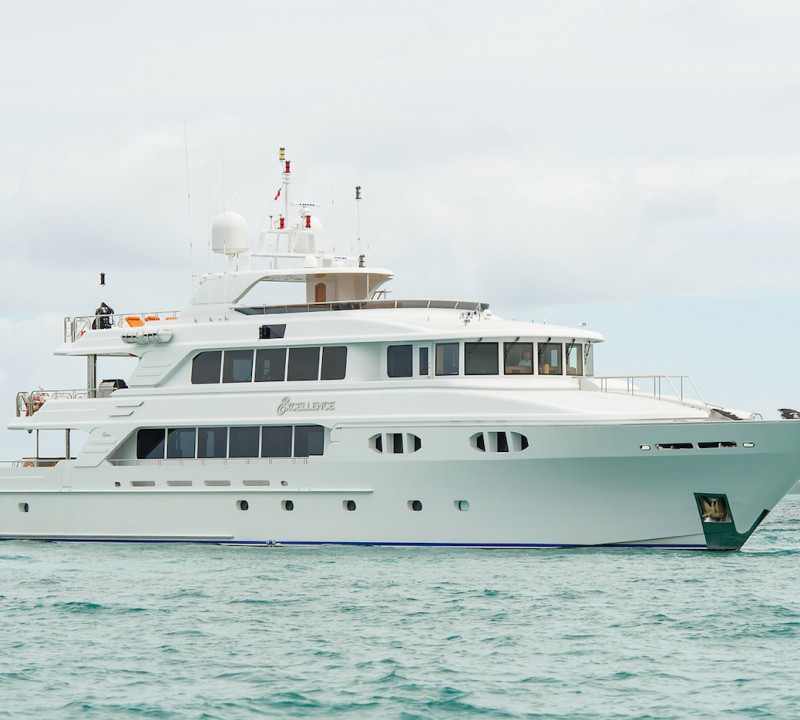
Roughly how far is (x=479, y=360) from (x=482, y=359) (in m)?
0.07

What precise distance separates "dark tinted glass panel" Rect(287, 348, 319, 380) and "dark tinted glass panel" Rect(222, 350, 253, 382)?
3.29ft

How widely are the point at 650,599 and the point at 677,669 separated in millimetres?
4098

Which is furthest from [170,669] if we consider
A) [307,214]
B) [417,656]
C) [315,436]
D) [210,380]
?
[307,214]

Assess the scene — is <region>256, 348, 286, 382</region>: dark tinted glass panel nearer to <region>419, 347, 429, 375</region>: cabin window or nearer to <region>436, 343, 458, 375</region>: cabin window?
<region>419, 347, 429, 375</region>: cabin window

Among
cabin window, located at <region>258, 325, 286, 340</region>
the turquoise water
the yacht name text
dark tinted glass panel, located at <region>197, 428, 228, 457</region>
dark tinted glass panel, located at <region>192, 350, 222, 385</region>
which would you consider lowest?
the turquoise water

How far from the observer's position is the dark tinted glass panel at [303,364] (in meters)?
26.8

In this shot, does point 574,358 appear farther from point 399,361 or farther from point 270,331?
point 270,331

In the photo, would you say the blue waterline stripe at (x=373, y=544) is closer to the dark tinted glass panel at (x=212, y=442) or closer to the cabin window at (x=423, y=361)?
the dark tinted glass panel at (x=212, y=442)

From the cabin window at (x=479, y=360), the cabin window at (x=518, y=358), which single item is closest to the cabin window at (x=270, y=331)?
the cabin window at (x=479, y=360)

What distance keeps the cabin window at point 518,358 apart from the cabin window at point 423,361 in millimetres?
1566

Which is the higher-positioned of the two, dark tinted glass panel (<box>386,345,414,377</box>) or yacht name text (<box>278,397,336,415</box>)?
dark tinted glass panel (<box>386,345,414,377</box>)

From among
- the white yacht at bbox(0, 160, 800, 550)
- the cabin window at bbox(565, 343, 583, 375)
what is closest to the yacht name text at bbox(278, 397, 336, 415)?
the white yacht at bbox(0, 160, 800, 550)

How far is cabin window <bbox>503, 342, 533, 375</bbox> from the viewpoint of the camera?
2586cm

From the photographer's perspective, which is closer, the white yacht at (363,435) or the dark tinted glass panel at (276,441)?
the white yacht at (363,435)
